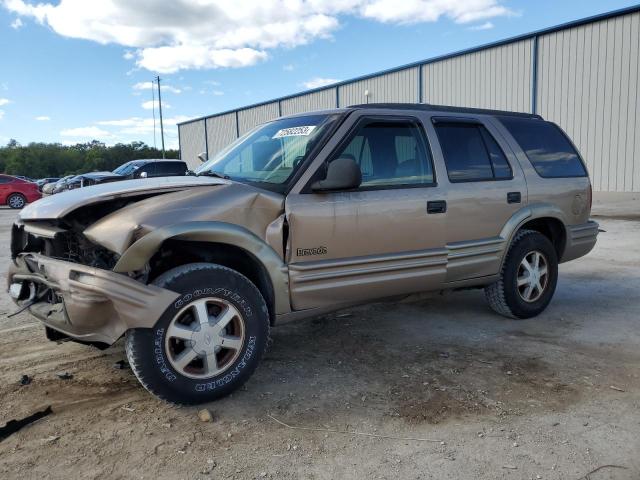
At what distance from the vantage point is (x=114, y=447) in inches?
107

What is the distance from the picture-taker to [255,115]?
34.4m

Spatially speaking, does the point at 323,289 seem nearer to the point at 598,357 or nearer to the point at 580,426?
the point at 580,426

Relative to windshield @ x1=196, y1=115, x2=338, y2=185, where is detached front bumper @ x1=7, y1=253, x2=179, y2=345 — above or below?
below

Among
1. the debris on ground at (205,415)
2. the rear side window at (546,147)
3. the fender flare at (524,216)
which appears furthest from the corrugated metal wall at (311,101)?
the debris on ground at (205,415)

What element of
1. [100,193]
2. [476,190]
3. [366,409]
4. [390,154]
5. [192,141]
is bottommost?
[366,409]

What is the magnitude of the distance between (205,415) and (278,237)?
45.6 inches

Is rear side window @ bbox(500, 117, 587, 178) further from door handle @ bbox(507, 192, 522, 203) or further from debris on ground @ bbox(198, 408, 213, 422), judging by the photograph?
debris on ground @ bbox(198, 408, 213, 422)

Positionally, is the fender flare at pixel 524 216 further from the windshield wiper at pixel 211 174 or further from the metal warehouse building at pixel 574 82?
the metal warehouse building at pixel 574 82

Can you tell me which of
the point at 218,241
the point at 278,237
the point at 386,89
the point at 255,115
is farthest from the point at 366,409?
the point at 255,115

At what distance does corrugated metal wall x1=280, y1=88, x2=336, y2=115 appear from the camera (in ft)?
90.9

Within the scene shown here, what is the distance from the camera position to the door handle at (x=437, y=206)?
13.4 ft

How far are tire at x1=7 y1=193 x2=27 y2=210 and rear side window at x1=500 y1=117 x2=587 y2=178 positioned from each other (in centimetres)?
2230

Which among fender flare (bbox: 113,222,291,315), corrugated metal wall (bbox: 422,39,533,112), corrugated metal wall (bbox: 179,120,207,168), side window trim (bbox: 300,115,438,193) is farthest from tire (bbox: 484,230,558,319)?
corrugated metal wall (bbox: 179,120,207,168)

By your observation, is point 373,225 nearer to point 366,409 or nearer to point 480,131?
point 366,409
